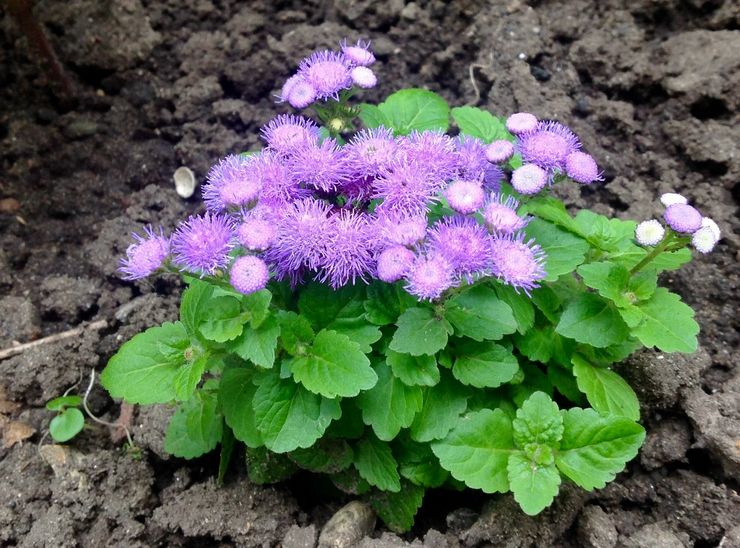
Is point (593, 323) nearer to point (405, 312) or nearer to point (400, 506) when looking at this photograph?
point (405, 312)

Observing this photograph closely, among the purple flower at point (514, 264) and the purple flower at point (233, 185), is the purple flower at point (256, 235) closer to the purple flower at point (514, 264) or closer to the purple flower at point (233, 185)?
the purple flower at point (233, 185)

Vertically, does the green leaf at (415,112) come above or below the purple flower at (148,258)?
below

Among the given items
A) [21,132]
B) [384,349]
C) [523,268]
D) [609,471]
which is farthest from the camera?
[21,132]

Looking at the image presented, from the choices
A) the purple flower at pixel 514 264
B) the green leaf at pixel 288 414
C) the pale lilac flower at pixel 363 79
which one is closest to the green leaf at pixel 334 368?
the green leaf at pixel 288 414

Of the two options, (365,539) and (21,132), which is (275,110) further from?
(365,539)

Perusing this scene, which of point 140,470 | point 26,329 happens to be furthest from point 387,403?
point 26,329

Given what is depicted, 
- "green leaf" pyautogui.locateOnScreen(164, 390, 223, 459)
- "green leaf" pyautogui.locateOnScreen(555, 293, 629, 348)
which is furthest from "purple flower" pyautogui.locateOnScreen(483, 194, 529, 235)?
"green leaf" pyautogui.locateOnScreen(164, 390, 223, 459)
